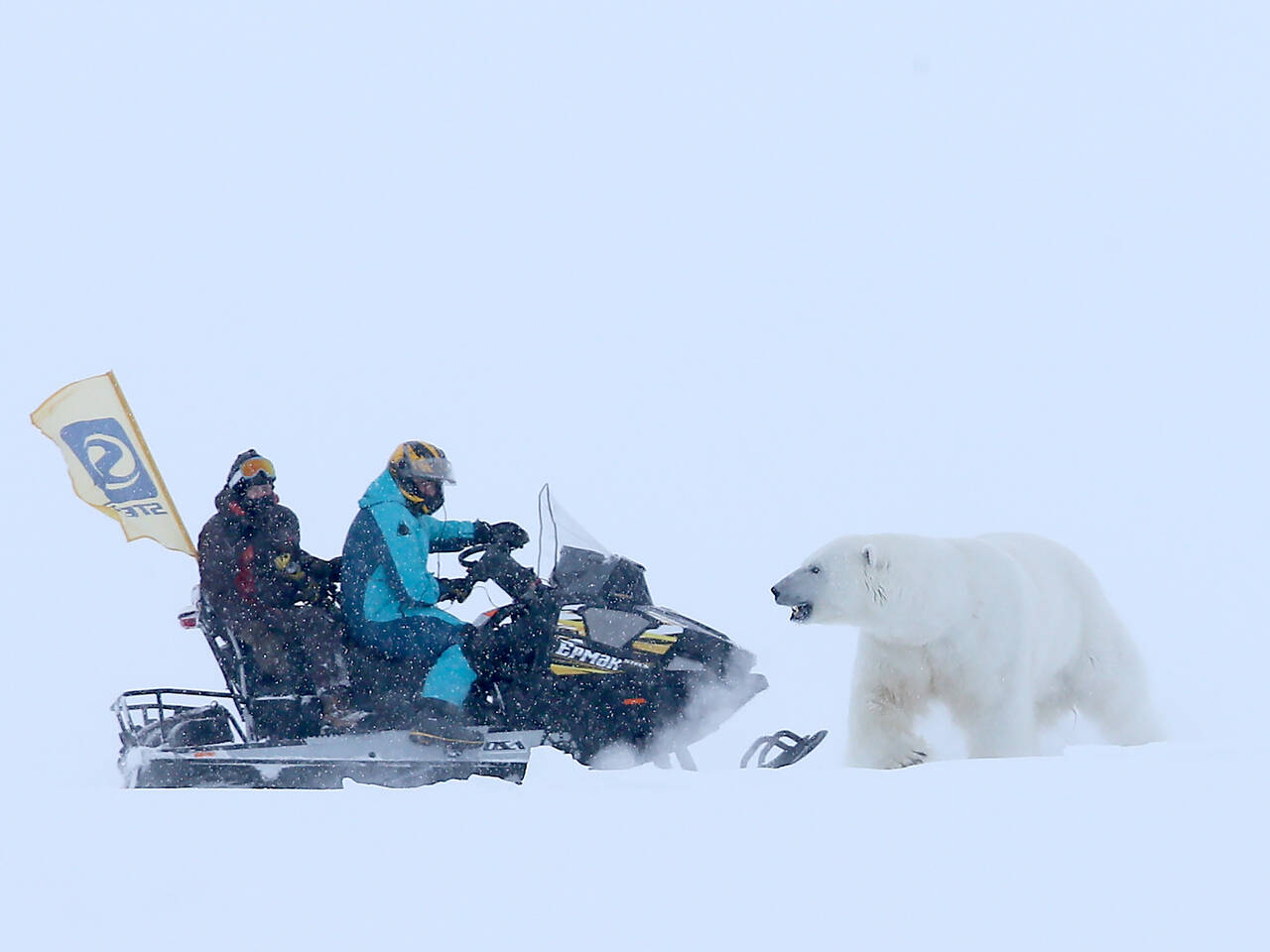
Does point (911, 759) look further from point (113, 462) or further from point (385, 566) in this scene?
point (113, 462)

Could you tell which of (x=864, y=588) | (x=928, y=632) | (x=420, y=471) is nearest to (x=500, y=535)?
(x=420, y=471)

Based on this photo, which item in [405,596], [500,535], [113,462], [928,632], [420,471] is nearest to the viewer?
[405,596]

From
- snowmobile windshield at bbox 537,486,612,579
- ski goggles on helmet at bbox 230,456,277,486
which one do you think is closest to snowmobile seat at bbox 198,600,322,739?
ski goggles on helmet at bbox 230,456,277,486

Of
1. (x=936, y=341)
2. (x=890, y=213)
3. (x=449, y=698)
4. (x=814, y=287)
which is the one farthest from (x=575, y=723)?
(x=890, y=213)

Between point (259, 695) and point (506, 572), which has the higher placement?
point (506, 572)

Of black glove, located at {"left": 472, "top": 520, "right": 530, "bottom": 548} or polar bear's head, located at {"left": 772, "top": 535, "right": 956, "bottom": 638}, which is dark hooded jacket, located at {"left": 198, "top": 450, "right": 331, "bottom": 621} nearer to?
black glove, located at {"left": 472, "top": 520, "right": 530, "bottom": 548}

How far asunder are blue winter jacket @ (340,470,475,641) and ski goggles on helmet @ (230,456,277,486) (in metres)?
0.45

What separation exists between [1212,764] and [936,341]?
50.7 ft

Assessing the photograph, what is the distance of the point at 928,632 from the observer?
5328 millimetres

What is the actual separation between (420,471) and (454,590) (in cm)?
64

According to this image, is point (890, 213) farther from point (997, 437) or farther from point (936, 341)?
point (997, 437)

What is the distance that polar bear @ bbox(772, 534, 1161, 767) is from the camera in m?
5.26

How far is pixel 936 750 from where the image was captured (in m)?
5.65

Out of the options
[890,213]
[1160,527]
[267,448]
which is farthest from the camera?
[890,213]
